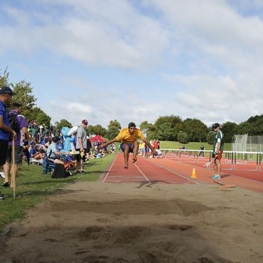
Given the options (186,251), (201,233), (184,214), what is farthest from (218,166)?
(186,251)

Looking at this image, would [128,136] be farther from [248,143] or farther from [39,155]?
[248,143]

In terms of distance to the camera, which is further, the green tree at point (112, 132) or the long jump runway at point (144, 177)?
the green tree at point (112, 132)

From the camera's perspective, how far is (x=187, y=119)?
133m

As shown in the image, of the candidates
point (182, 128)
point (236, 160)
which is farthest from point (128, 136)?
point (182, 128)

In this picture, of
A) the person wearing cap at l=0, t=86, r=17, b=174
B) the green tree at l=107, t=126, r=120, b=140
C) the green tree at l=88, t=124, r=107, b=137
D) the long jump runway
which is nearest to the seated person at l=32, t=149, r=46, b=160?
the long jump runway

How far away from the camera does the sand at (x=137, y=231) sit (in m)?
3.54

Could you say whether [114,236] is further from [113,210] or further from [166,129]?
[166,129]

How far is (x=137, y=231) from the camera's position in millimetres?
4434

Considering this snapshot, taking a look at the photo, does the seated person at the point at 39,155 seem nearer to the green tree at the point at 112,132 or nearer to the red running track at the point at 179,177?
the red running track at the point at 179,177

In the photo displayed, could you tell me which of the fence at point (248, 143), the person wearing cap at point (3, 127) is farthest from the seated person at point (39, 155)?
the fence at point (248, 143)

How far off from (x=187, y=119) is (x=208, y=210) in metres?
129

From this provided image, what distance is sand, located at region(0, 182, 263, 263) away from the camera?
3.54m

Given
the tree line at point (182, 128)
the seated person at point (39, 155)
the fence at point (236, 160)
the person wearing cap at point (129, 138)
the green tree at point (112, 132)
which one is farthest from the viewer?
the green tree at point (112, 132)

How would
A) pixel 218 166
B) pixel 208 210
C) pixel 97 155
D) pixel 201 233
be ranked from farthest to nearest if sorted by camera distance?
pixel 97 155 → pixel 218 166 → pixel 208 210 → pixel 201 233
